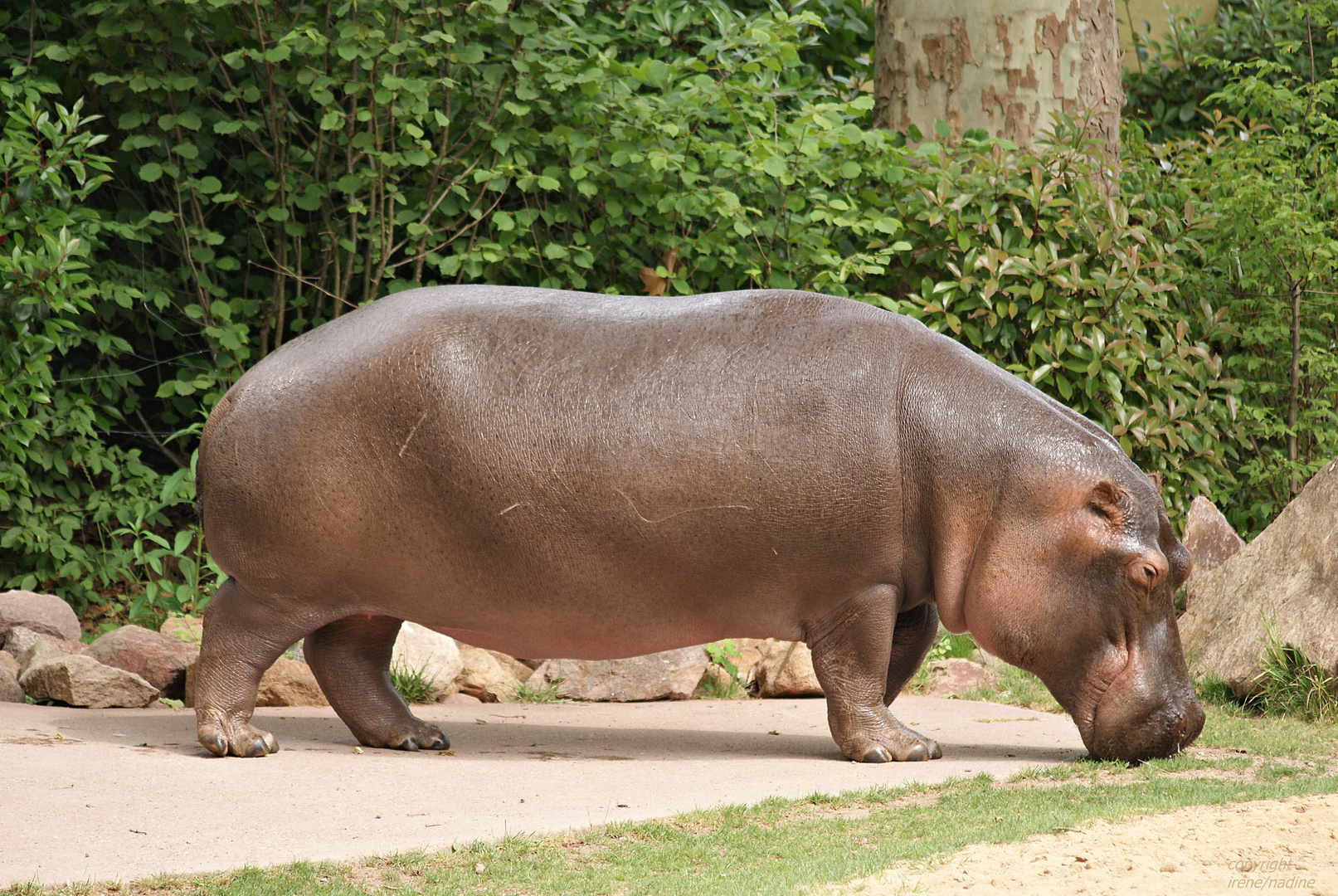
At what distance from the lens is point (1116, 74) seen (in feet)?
28.7

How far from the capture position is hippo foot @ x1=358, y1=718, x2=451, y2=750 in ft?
15.7

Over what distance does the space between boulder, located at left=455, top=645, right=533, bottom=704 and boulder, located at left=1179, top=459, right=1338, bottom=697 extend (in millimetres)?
3132

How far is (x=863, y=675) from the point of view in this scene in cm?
454

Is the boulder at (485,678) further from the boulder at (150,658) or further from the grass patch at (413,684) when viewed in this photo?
the boulder at (150,658)

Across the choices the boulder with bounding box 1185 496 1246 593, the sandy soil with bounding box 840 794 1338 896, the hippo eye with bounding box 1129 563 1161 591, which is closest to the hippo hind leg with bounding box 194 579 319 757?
the sandy soil with bounding box 840 794 1338 896

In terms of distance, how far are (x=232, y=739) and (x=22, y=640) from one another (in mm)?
2092

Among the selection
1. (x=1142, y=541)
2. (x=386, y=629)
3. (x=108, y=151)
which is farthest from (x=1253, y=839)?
(x=108, y=151)

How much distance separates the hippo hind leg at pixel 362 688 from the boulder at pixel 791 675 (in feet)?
6.26

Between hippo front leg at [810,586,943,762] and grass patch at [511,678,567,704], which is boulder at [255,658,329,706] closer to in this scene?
grass patch at [511,678,567,704]

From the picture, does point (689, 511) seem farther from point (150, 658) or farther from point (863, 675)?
point (150, 658)

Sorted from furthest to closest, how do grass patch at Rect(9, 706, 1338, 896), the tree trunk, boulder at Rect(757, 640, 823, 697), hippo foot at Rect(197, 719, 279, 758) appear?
the tree trunk < boulder at Rect(757, 640, 823, 697) < hippo foot at Rect(197, 719, 279, 758) < grass patch at Rect(9, 706, 1338, 896)

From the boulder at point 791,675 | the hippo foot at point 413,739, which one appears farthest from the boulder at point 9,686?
the boulder at point 791,675

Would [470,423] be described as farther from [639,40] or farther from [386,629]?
[639,40]

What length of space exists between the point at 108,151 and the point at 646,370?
4747 millimetres
